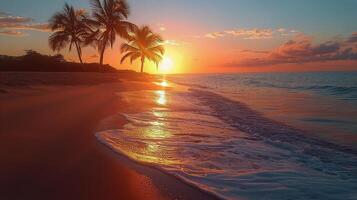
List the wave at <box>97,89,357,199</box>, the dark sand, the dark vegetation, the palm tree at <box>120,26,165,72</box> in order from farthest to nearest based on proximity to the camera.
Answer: the palm tree at <box>120,26,165,72</box>
the dark vegetation
the wave at <box>97,89,357,199</box>
the dark sand

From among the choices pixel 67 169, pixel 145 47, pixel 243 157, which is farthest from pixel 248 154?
pixel 145 47

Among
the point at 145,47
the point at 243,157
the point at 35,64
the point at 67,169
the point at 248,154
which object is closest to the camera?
the point at 67,169

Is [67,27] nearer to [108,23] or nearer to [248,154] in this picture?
[108,23]

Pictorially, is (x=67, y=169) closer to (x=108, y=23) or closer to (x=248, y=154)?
(x=248, y=154)

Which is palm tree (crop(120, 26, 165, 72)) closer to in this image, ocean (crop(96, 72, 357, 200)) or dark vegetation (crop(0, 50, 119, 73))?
dark vegetation (crop(0, 50, 119, 73))

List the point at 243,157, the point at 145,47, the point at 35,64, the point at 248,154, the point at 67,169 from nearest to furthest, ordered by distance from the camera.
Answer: the point at 67,169 → the point at 243,157 → the point at 248,154 → the point at 35,64 → the point at 145,47

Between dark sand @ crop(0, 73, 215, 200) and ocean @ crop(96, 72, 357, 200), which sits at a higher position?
dark sand @ crop(0, 73, 215, 200)

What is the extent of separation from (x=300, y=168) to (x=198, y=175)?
169cm

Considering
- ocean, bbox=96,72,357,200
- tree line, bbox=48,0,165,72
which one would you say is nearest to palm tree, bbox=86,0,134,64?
tree line, bbox=48,0,165,72

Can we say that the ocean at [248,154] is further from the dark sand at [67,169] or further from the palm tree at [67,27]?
the palm tree at [67,27]

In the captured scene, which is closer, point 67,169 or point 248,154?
point 67,169

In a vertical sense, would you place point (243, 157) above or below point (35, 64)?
below

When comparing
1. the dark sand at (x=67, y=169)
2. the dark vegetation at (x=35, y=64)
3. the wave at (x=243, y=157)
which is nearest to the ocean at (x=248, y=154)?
the wave at (x=243, y=157)

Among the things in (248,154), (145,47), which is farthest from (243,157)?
(145,47)
